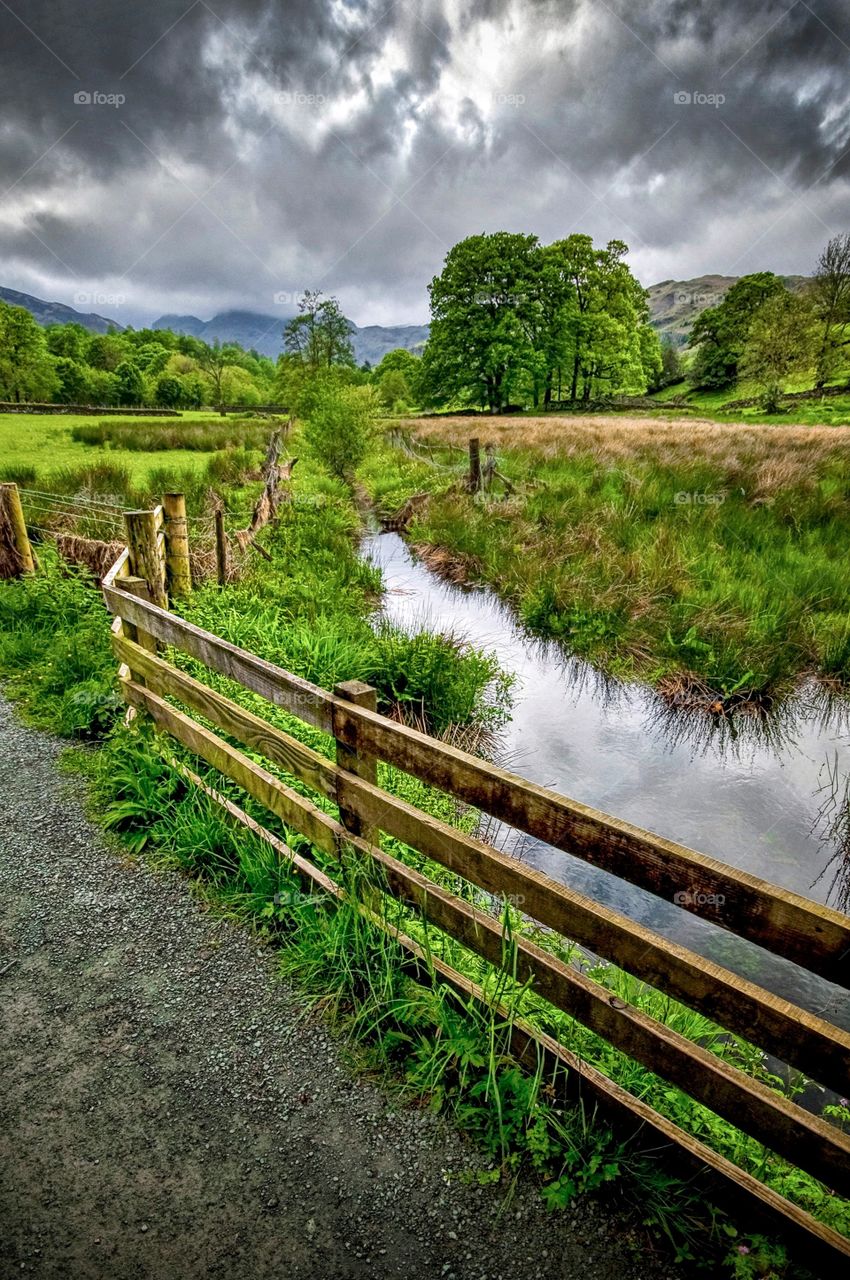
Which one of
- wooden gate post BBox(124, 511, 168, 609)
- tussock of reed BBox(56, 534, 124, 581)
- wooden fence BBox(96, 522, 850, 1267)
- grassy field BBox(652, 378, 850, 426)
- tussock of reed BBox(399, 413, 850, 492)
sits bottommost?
wooden fence BBox(96, 522, 850, 1267)

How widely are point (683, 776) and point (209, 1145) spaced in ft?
17.1

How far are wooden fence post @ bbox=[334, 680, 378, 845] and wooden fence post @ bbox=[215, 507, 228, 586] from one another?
5.71m

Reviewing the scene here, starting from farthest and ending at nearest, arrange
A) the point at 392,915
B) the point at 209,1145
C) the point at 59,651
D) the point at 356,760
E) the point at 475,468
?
the point at 475,468 → the point at 59,651 → the point at 392,915 → the point at 356,760 → the point at 209,1145

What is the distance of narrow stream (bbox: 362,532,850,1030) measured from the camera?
174 inches

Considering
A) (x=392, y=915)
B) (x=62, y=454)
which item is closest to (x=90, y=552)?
(x=392, y=915)

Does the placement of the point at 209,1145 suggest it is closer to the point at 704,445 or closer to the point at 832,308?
the point at 704,445

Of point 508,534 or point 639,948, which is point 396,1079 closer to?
point 639,948

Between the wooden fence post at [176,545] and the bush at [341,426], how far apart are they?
1416 centimetres

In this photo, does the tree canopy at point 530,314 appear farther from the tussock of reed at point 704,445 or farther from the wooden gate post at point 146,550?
the wooden gate post at point 146,550

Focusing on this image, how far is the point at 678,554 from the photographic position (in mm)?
10008

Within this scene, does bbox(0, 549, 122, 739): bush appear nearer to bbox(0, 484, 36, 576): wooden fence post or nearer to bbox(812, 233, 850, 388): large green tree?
bbox(0, 484, 36, 576): wooden fence post

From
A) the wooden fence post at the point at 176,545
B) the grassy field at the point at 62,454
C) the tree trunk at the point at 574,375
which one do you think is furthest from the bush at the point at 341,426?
the tree trunk at the point at 574,375

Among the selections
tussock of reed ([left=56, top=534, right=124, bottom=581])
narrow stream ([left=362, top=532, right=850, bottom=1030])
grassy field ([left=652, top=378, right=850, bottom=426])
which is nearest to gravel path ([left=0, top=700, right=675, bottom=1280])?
narrow stream ([left=362, top=532, right=850, bottom=1030])

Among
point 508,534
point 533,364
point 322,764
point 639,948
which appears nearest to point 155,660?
point 322,764
